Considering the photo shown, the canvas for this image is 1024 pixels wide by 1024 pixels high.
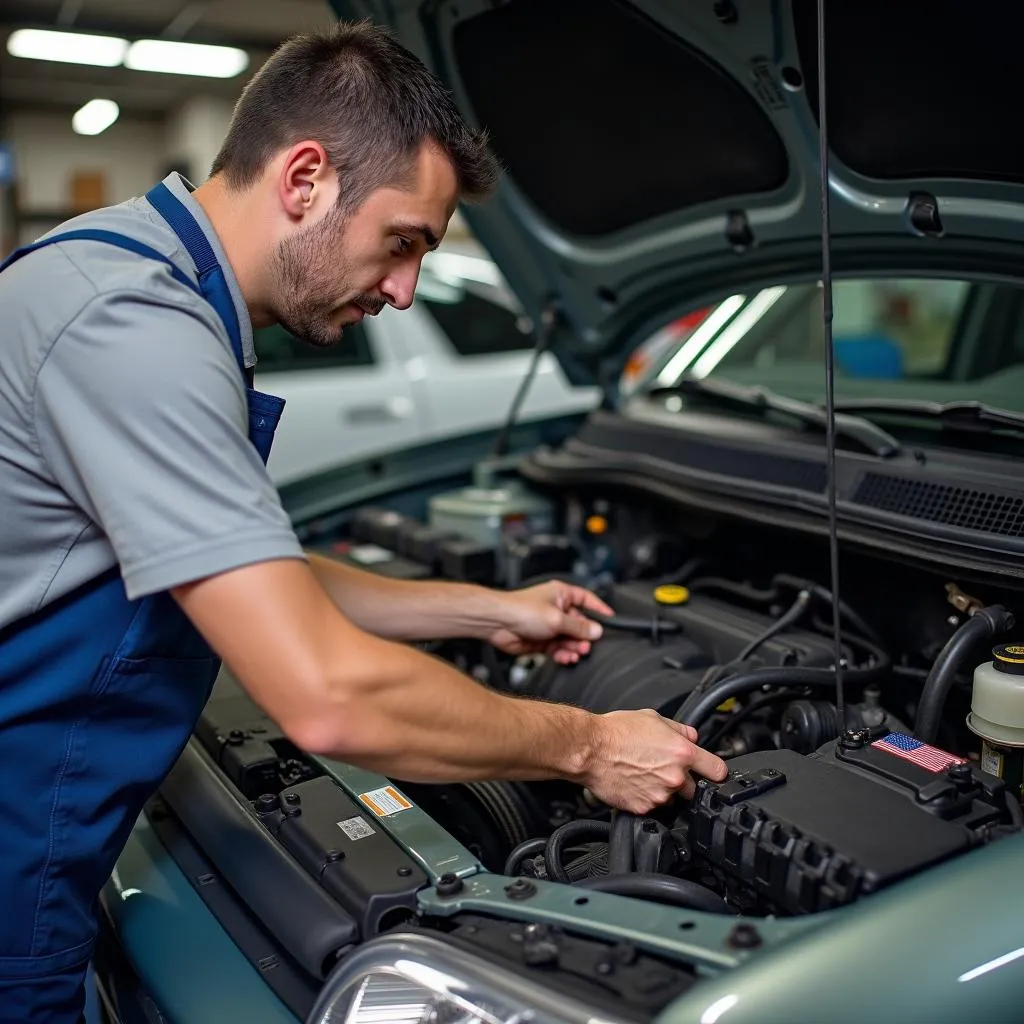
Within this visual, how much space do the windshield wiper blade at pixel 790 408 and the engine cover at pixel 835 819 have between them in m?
0.68

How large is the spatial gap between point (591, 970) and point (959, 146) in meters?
1.36

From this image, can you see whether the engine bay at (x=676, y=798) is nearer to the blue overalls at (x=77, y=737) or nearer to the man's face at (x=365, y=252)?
the blue overalls at (x=77, y=737)

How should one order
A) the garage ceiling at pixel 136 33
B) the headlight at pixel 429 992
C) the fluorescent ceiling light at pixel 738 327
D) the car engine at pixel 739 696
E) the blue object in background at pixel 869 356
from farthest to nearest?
the garage ceiling at pixel 136 33 → the fluorescent ceiling light at pixel 738 327 → the blue object in background at pixel 869 356 → the car engine at pixel 739 696 → the headlight at pixel 429 992

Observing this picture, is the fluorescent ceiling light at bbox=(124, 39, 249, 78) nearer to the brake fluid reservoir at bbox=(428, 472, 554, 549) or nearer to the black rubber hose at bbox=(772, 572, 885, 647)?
the brake fluid reservoir at bbox=(428, 472, 554, 549)

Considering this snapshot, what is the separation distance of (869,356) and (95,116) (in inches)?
495

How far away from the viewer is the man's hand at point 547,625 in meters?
1.89

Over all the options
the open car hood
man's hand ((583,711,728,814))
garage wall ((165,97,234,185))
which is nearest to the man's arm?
man's hand ((583,711,728,814))

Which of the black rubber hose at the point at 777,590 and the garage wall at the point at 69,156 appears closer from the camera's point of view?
the black rubber hose at the point at 777,590

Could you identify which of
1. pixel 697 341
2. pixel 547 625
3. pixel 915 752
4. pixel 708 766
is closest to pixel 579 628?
pixel 547 625

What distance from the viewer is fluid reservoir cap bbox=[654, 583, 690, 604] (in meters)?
1.98

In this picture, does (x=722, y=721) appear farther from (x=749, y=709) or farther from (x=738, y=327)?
(x=738, y=327)

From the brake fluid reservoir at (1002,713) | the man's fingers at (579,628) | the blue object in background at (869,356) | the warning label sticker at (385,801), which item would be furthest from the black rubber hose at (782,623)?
the blue object in background at (869,356)

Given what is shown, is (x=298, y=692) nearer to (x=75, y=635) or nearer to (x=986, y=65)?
(x=75, y=635)

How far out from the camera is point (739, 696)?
165 cm
